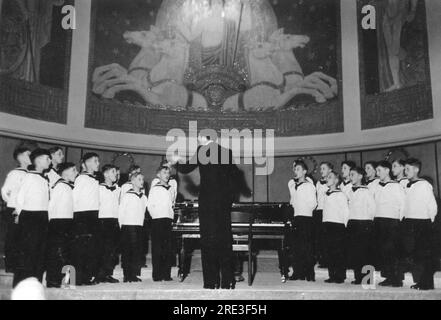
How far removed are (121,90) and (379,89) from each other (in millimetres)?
5667

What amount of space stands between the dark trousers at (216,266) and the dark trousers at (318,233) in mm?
2992

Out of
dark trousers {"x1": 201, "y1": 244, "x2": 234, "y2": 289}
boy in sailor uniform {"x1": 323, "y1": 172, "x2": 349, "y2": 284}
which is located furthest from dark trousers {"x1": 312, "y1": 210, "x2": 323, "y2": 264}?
dark trousers {"x1": 201, "y1": 244, "x2": 234, "y2": 289}

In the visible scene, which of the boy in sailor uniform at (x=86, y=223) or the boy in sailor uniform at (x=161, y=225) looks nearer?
A: the boy in sailor uniform at (x=86, y=223)

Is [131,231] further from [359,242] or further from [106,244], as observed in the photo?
[359,242]

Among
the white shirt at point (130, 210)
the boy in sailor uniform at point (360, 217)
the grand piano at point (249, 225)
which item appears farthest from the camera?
the white shirt at point (130, 210)

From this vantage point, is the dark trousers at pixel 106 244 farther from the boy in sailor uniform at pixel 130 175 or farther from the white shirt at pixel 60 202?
the white shirt at pixel 60 202

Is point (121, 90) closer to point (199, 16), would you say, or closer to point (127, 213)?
point (199, 16)

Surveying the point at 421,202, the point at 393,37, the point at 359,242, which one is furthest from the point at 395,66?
the point at 359,242

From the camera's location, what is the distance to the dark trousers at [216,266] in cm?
496

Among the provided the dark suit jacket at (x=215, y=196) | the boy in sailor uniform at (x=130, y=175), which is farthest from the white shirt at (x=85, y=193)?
the dark suit jacket at (x=215, y=196)

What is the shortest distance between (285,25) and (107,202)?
630cm

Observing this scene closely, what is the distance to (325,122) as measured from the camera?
9.94 meters

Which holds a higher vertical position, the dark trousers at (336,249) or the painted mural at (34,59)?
the painted mural at (34,59)
